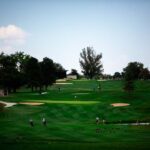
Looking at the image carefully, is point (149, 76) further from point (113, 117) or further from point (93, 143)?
point (93, 143)

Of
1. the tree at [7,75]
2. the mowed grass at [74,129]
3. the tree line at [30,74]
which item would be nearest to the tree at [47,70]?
the tree line at [30,74]

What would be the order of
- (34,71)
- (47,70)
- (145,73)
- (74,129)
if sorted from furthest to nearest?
(145,73), (47,70), (34,71), (74,129)

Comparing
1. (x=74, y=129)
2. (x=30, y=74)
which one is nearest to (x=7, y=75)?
(x=30, y=74)

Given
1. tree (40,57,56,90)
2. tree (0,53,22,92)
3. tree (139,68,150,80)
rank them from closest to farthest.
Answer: tree (40,57,56,90), tree (0,53,22,92), tree (139,68,150,80)

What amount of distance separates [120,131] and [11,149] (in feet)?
47.2

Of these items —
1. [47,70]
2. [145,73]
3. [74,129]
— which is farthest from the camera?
[145,73]

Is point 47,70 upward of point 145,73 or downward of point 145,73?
upward

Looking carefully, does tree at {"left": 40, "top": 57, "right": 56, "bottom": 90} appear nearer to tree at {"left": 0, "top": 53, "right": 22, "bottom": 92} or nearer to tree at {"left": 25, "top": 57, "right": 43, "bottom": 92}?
tree at {"left": 25, "top": 57, "right": 43, "bottom": 92}

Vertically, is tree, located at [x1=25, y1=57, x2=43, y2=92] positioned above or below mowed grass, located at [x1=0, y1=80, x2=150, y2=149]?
above

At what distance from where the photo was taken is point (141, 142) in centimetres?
2850

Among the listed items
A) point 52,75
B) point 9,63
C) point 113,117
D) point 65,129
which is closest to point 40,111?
point 113,117

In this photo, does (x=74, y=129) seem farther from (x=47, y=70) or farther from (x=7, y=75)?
(x=7, y=75)

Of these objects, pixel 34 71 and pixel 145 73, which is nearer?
pixel 34 71

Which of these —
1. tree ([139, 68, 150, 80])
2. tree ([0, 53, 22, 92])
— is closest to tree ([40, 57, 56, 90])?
tree ([0, 53, 22, 92])
